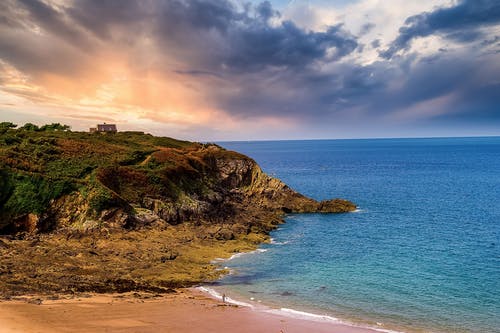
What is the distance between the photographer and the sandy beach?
909 inches

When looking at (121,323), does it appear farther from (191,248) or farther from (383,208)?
(383,208)

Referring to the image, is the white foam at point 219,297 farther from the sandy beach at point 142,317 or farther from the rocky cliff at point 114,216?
the rocky cliff at point 114,216

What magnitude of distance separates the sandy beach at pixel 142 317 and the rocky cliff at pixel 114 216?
11.9 ft

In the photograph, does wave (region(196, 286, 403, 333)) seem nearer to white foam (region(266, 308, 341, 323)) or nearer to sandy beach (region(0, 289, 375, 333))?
white foam (region(266, 308, 341, 323))

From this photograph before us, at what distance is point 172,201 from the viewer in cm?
5694

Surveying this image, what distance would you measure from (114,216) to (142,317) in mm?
24001

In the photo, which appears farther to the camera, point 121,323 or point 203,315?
point 203,315

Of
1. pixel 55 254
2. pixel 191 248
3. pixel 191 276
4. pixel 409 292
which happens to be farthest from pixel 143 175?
pixel 409 292

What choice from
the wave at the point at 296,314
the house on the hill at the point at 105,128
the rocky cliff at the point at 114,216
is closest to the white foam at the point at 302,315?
the wave at the point at 296,314

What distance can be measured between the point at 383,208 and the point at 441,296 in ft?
149

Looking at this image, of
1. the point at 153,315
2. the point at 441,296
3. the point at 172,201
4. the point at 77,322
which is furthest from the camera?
the point at 172,201

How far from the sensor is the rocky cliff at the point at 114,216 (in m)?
34.9

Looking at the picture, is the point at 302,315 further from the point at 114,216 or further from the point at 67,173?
the point at 67,173

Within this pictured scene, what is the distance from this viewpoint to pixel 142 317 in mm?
25703
